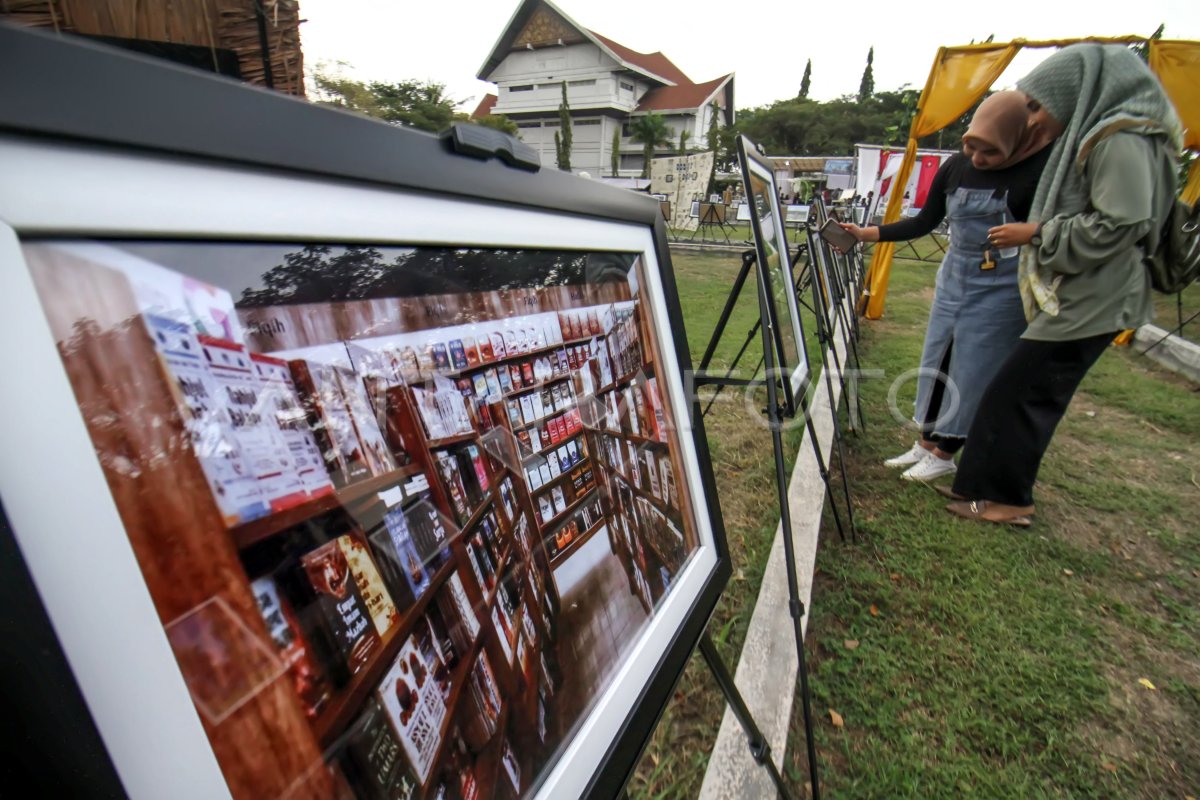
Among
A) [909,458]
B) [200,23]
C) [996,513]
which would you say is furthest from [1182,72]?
[200,23]

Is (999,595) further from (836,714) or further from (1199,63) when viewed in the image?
(1199,63)

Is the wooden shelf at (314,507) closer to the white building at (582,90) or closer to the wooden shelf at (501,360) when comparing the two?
the wooden shelf at (501,360)

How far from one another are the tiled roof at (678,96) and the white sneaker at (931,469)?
146 feet

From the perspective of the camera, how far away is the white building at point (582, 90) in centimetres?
3919

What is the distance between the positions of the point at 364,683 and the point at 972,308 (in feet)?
10.7

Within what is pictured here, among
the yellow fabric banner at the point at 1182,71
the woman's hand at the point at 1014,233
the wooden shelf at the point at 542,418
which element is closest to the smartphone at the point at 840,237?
the woman's hand at the point at 1014,233

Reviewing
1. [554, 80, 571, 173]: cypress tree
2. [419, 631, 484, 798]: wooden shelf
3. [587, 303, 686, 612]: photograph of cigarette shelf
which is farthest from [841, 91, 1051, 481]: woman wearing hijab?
[554, 80, 571, 173]: cypress tree

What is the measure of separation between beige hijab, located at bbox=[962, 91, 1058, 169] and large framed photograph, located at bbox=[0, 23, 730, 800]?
99.1 inches

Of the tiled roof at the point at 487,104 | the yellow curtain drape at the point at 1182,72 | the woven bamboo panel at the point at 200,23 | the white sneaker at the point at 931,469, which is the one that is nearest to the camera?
the woven bamboo panel at the point at 200,23

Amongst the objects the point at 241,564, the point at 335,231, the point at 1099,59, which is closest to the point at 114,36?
the point at 335,231

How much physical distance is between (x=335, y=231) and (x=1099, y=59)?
307cm

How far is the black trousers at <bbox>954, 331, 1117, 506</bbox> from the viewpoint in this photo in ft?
8.16

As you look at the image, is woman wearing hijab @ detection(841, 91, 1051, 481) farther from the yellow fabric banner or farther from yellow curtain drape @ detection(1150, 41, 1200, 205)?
the yellow fabric banner

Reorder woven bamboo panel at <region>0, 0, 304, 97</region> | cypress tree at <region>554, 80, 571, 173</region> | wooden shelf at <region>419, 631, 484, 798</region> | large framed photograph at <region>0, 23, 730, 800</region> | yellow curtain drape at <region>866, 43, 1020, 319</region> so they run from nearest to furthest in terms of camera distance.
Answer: large framed photograph at <region>0, 23, 730, 800</region> < wooden shelf at <region>419, 631, 484, 798</region> < woven bamboo panel at <region>0, 0, 304, 97</region> < yellow curtain drape at <region>866, 43, 1020, 319</region> < cypress tree at <region>554, 80, 571, 173</region>
